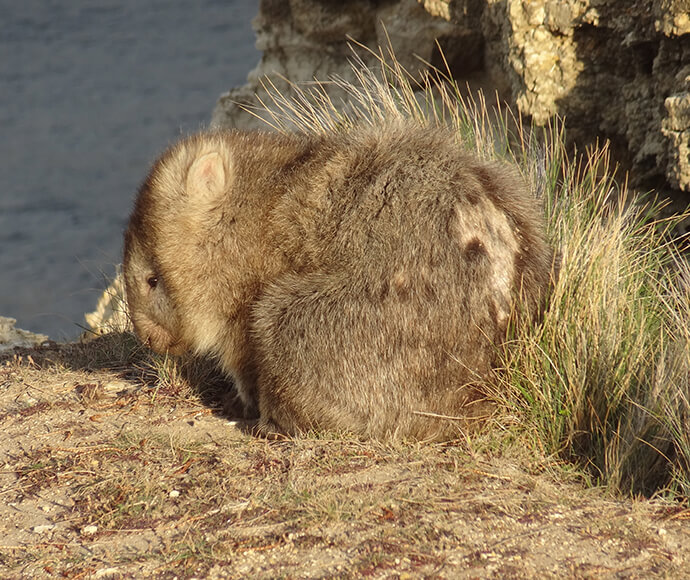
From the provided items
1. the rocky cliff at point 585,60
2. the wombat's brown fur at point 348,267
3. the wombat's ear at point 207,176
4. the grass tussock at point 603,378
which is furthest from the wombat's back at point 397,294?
the rocky cliff at point 585,60

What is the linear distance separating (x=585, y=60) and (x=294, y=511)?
4165 millimetres

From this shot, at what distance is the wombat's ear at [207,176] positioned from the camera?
14.1 feet

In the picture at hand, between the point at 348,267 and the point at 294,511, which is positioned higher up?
the point at 348,267

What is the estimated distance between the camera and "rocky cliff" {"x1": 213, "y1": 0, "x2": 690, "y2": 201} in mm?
5292

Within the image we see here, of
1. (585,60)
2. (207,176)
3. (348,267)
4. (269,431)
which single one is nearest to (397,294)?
(348,267)

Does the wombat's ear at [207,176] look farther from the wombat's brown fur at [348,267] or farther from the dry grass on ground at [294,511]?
the dry grass on ground at [294,511]

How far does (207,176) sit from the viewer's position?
4316 mm

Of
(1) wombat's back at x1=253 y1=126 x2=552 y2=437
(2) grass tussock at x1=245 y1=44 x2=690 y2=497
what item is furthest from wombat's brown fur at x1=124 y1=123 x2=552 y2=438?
(2) grass tussock at x1=245 y1=44 x2=690 y2=497

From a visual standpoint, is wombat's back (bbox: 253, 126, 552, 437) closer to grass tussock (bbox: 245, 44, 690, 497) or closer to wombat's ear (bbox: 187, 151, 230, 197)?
grass tussock (bbox: 245, 44, 690, 497)

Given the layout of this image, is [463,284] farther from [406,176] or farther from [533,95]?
[533,95]

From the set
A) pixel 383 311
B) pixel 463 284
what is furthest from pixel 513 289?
pixel 383 311

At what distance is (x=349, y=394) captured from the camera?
3816 millimetres

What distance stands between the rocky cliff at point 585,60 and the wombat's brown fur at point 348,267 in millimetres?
1637

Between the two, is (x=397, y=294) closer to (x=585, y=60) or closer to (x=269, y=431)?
(x=269, y=431)
